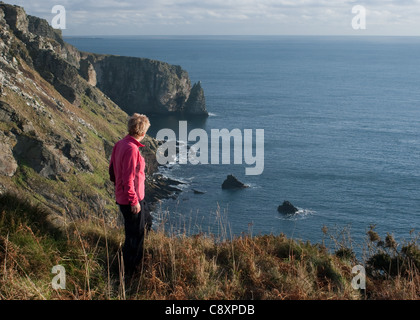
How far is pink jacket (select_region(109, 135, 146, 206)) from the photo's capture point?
617 cm

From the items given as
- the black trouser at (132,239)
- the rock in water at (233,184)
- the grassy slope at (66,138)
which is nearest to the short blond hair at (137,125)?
the black trouser at (132,239)

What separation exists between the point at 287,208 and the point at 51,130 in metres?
A: 33.0

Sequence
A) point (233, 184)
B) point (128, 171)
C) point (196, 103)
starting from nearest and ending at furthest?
point (128, 171) → point (233, 184) → point (196, 103)

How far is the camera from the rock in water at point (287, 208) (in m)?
61.1

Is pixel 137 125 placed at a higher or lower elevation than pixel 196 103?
higher

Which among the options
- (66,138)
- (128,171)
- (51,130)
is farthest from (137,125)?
(66,138)

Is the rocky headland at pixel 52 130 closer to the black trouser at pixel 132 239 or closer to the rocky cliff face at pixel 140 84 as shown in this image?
the black trouser at pixel 132 239

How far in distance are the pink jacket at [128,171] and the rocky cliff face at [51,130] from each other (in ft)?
78.2

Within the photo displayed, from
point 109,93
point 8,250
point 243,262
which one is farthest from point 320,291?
point 109,93

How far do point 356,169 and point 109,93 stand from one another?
98695 millimetres

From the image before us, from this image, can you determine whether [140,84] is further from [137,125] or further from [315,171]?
[137,125]

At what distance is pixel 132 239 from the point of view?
21.2ft

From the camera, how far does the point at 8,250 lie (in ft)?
18.6

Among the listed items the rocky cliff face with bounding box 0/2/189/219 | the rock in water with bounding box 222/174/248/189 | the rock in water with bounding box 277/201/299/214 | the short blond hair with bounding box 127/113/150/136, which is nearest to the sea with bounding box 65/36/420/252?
the rock in water with bounding box 277/201/299/214
